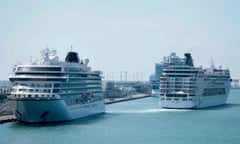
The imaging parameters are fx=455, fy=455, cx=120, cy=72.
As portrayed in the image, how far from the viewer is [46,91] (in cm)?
4591

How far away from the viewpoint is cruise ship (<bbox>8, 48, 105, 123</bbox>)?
4472 centimetres

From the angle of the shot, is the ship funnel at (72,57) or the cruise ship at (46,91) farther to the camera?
the ship funnel at (72,57)

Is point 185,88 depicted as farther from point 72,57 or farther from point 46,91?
point 46,91

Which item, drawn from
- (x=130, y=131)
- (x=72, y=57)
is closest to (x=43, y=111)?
(x=130, y=131)

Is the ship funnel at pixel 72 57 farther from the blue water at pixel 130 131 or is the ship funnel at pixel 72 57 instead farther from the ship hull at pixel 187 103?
the ship hull at pixel 187 103

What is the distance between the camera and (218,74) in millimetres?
86062

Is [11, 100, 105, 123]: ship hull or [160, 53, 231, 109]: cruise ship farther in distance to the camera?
[160, 53, 231, 109]: cruise ship

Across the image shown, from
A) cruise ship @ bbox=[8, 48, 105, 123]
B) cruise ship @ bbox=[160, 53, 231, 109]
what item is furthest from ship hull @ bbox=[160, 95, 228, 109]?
cruise ship @ bbox=[8, 48, 105, 123]

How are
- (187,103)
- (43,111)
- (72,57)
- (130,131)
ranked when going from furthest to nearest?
1. (187,103)
2. (72,57)
3. (43,111)
4. (130,131)

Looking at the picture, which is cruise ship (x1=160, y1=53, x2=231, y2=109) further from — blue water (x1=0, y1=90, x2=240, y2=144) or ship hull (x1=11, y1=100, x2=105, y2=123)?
ship hull (x1=11, y1=100, x2=105, y2=123)

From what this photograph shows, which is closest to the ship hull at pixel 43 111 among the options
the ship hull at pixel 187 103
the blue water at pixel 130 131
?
the blue water at pixel 130 131

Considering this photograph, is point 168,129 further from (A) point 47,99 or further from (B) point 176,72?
(B) point 176,72

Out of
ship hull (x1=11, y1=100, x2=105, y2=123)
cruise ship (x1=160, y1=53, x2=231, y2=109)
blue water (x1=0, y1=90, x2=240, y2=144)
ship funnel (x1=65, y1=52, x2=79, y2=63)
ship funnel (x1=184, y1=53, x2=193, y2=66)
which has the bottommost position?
blue water (x1=0, y1=90, x2=240, y2=144)

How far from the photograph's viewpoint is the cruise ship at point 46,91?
44719mm
